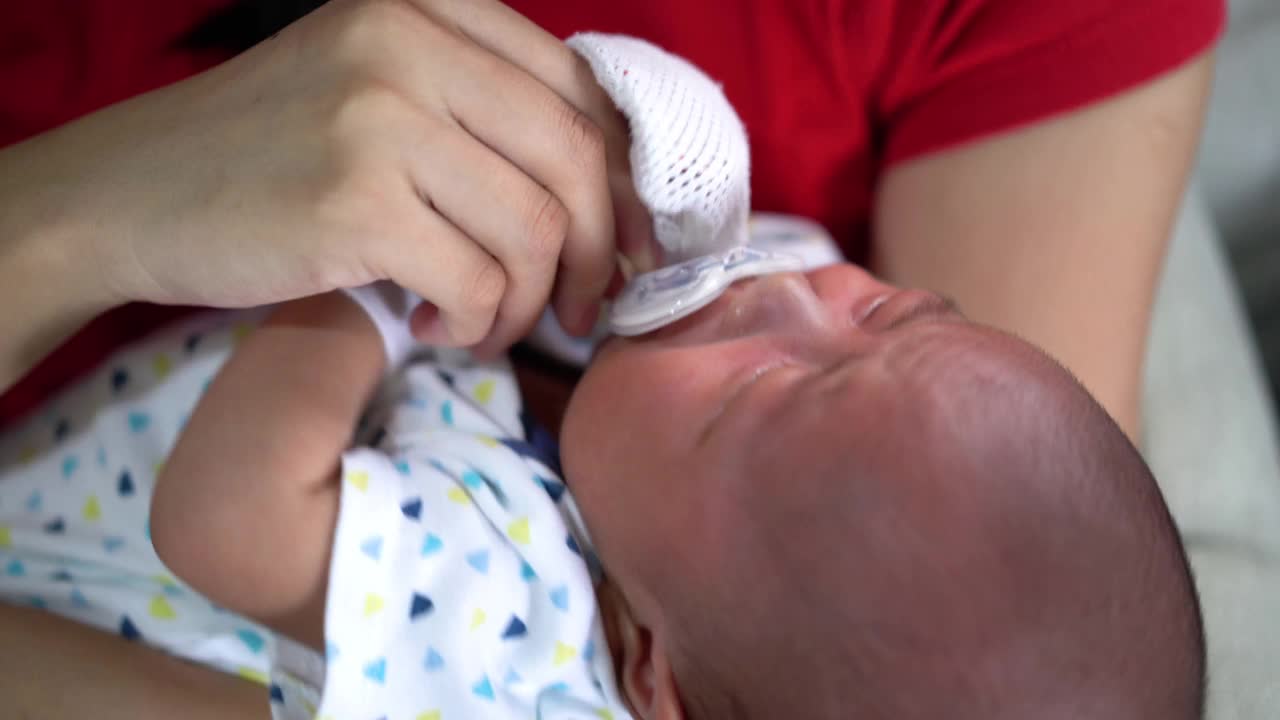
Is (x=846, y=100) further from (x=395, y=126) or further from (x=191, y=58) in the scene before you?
(x=191, y=58)

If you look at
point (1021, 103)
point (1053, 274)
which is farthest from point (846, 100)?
point (1053, 274)

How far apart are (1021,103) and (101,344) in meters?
1.01

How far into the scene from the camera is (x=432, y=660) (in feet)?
2.49

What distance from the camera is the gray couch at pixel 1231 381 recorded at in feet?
3.30

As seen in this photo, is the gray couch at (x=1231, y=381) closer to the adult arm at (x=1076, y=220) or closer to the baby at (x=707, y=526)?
the adult arm at (x=1076, y=220)

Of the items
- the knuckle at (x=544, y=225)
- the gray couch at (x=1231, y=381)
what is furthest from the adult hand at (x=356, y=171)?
the gray couch at (x=1231, y=381)

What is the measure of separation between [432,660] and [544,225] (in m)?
0.38

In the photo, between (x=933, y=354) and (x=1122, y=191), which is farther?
(x=1122, y=191)

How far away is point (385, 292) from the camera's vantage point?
2.81 feet

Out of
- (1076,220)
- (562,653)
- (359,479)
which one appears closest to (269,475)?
(359,479)

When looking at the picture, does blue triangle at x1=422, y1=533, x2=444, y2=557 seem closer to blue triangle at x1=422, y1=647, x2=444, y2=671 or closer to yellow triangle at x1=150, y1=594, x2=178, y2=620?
blue triangle at x1=422, y1=647, x2=444, y2=671

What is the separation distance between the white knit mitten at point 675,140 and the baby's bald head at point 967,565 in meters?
0.20

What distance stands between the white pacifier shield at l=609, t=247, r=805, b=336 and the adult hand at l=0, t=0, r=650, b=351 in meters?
0.07

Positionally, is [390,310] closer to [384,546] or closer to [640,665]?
[384,546]
